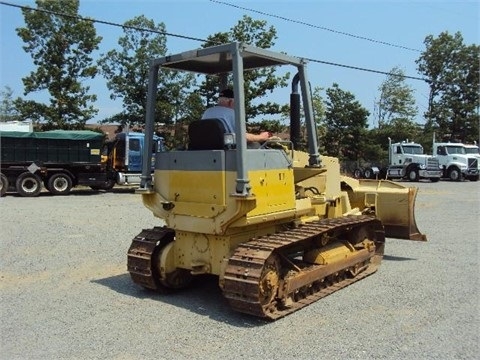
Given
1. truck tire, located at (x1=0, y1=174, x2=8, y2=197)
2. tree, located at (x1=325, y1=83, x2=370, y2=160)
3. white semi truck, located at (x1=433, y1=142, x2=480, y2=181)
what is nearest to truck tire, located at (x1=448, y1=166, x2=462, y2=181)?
white semi truck, located at (x1=433, y1=142, x2=480, y2=181)

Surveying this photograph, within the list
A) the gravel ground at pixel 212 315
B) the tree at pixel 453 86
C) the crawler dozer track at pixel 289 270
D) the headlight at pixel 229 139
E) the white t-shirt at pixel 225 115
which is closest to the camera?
the gravel ground at pixel 212 315

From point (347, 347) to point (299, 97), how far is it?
2.87m

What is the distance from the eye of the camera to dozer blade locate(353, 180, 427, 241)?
28.7ft

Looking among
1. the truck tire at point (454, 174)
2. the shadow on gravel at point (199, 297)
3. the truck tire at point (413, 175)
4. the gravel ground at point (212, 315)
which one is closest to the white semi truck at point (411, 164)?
the truck tire at point (413, 175)

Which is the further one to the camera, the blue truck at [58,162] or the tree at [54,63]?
the tree at [54,63]

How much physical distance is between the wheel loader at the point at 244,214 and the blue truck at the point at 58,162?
13.4 metres

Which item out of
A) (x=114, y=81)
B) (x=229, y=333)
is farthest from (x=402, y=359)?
(x=114, y=81)

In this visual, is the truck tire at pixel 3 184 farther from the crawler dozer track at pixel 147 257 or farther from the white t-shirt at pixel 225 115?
the white t-shirt at pixel 225 115

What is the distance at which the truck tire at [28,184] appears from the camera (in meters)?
20.5

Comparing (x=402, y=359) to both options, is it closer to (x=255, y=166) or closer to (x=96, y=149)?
(x=255, y=166)

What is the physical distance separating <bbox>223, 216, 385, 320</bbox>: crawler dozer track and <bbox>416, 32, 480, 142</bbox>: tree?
4739cm

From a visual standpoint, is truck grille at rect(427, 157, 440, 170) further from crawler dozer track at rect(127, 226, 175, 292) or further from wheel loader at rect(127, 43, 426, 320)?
crawler dozer track at rect(127, 226, 175, 292)

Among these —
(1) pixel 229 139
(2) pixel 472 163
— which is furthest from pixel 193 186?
(2) pixel 472 163

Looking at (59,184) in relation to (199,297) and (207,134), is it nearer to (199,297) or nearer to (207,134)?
(199,297)
